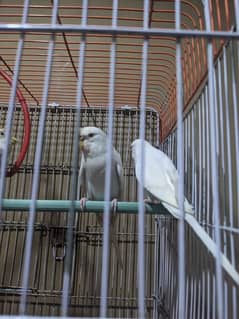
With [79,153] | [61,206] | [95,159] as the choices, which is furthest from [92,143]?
[61,206]

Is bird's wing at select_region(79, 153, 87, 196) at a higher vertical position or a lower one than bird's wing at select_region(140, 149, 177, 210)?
higher

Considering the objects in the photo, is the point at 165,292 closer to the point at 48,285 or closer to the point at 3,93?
the point at 48,285

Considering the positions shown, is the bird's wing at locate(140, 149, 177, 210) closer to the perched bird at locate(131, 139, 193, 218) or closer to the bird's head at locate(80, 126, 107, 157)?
the perched bird at locate(131, 139, 193, 218)

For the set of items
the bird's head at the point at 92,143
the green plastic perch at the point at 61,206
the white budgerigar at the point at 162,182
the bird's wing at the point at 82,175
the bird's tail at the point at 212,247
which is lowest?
the bird's tail at the point at 212,247

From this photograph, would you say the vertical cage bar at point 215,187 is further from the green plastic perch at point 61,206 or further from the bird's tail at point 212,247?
the green plastic perch at point 61,206

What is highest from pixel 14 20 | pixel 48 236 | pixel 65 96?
pixel 14 20

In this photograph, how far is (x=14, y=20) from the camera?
1364mm

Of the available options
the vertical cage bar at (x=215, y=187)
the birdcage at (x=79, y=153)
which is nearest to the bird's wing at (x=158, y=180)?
the birdcage at (x=79, y=153)

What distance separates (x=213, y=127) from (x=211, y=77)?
0.23 ft

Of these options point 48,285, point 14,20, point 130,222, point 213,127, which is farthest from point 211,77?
point 14,20

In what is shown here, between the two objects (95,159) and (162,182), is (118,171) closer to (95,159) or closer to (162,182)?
(95,159)

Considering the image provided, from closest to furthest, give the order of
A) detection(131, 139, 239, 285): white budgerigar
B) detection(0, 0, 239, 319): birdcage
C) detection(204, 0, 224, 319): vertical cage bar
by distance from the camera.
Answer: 1. detection(204, 0, 224, 319): vertical cage bar
2. detection(131, 139, 239, 285): white budgerigar
3. detection(0, 0, 239, 319): birdcage

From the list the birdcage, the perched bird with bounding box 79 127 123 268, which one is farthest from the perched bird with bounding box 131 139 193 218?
the perched bird with bounding box 79 127 123 268

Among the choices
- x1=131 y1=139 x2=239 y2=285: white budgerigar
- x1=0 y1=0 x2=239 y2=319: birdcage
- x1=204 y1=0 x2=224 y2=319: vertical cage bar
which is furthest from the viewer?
x1=0 y1=0 x2=239 y2=319: birdcage
